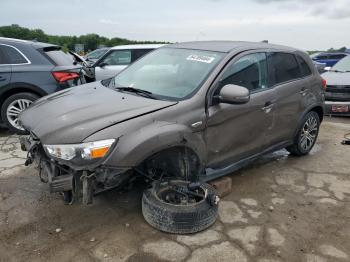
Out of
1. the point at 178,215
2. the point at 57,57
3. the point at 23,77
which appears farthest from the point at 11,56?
the point at 178,215

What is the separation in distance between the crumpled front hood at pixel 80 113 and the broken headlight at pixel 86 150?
5 centimetres

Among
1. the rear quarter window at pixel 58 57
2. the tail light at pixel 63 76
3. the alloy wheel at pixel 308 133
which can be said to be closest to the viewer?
the alloy wheel at pixel 308 133

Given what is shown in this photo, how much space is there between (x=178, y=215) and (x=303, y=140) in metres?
2.85

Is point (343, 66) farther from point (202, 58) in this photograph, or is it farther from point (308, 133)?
point (202, 58)

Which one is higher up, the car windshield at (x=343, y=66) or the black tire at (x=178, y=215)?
the car windshield at (x=343, y=66)

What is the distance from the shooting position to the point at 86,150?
2.95m

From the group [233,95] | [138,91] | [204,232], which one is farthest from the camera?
[138,91]

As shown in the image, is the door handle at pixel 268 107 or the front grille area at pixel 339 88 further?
the front grille area at pixel 339 88

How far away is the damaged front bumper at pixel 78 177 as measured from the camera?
9.88ft

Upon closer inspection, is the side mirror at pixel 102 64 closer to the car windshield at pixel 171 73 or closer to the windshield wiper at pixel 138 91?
the car windshield at pixel 171 73

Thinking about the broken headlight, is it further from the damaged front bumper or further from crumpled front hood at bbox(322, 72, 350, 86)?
crumpled front hood at bbox(322, 72, 350, 86)

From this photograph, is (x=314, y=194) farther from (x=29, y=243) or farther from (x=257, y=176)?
(x=29, y=243)

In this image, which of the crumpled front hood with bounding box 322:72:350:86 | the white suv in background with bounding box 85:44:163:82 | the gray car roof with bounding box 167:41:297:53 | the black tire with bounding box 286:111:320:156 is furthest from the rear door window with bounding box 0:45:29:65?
the crumpled front hood with bounding box 322:72:350:86

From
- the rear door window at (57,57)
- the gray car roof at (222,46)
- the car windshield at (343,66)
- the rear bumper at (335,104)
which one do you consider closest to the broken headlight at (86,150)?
the gray car roof at (222,46)
